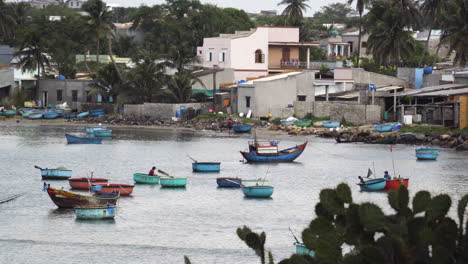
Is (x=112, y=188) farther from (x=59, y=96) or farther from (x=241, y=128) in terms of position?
(x=59, y=96)

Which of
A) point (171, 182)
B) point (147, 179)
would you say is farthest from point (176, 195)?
point (147, 179)

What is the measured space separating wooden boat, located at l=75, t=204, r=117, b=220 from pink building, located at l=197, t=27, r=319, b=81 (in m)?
53.2

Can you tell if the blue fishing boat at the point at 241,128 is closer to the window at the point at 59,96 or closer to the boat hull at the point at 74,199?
the window at the point at 59,96

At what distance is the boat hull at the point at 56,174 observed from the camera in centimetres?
5144

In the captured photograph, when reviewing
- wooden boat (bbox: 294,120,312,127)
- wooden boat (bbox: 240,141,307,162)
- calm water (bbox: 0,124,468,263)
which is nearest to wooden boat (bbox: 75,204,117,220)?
calm water (bbox: 0,124,468,263)

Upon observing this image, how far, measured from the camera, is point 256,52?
9369 cm

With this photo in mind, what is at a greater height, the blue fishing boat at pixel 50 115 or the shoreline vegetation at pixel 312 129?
the blue fishing boat at pixel 50 115

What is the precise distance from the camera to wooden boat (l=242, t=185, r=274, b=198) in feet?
150

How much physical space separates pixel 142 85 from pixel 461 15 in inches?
1164

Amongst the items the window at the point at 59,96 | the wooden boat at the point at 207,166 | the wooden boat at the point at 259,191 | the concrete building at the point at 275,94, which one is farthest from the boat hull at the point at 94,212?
the window at the point at 59,96

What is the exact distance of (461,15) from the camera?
80875 millimetres

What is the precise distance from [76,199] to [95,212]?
2188mm

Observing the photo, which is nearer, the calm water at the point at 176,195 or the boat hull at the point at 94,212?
the calm water at the point at 176,195

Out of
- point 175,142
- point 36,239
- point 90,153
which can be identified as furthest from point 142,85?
point 36,239
